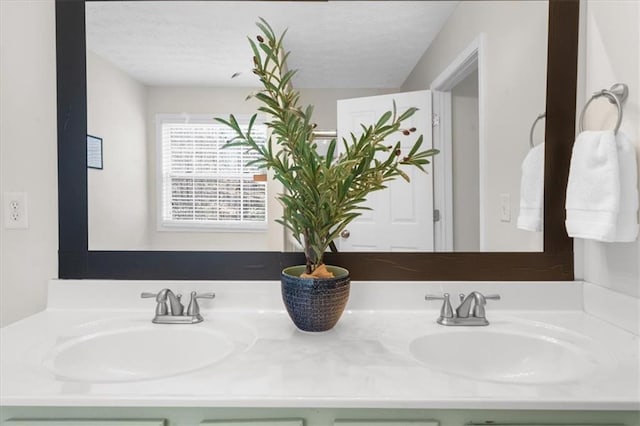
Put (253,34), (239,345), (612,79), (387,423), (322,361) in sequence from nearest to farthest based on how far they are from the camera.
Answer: (387,423) → (322,361) → (239,345) → (612,79) → (253,34)

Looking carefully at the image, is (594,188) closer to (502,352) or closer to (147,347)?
(502,352)

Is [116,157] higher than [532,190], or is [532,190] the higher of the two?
[116,157]

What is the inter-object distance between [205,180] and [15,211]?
0.55m

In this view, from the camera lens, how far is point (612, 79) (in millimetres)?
1067

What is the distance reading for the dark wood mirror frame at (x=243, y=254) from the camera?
1229 millimetres

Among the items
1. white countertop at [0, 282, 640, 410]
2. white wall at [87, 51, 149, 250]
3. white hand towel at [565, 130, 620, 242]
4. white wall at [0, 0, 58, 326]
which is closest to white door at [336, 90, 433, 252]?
white countertop at [0, 282, 640, 410]

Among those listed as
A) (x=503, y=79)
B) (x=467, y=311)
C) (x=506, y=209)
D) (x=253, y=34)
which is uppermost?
(x=253, y=34)

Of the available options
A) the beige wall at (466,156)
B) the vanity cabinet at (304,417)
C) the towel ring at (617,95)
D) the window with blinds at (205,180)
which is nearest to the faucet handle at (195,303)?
the window with blinds at (205,180)

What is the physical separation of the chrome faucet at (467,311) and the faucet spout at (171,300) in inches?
30.2

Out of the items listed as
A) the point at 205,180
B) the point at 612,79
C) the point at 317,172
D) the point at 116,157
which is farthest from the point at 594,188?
the point at 116,157

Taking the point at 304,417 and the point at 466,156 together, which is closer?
the point at 304,417

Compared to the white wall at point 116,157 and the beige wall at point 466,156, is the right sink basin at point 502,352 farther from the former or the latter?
the white wall at point 116,157

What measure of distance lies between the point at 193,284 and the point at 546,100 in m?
1.31

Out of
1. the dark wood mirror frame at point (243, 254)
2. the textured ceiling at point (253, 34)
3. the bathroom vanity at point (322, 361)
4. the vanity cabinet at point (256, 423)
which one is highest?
the textured ceiling at point (253, 34)
